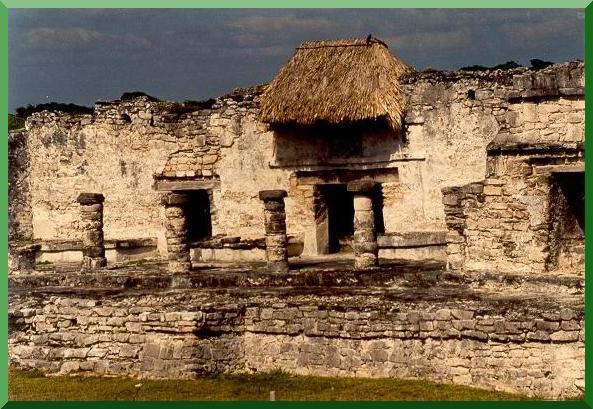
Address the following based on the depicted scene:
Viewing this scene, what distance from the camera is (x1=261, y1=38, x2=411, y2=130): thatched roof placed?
17.6 metres

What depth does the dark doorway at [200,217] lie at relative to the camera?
20.1 meters

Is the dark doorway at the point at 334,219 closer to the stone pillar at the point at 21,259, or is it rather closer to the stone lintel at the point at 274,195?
the stone lintel at the point at 274,195

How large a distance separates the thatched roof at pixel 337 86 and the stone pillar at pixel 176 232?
353 centimetres

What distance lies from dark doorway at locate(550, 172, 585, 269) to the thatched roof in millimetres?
5428

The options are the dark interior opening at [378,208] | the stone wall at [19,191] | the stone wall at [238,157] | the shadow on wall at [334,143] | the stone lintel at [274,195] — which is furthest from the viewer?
the stone wall at [19,191]

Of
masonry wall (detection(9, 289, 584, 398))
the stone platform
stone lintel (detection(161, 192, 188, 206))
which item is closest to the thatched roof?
stone lintel (detection(161, 192, 188, 206))

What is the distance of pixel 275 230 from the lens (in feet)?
49.3

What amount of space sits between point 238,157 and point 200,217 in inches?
82.5

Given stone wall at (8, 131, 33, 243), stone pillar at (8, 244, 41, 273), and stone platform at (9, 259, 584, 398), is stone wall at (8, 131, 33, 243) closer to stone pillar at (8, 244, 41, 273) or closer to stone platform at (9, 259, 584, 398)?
stone pillar at (8, 244, 41, 273)

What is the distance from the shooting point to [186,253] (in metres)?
15.4

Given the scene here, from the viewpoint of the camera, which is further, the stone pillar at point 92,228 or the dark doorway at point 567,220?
the stone pillar at point 92,228

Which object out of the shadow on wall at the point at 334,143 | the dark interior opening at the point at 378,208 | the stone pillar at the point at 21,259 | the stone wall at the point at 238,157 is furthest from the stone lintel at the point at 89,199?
the dark interior opening at the point at 378,208

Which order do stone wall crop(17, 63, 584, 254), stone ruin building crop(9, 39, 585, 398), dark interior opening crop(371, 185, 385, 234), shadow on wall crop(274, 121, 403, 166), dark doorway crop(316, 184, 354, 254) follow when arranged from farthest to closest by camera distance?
dark interior opening crop(371, 185, 385, 234)
dark doorway crop(316, 184, 354, 254)
shadow on wall crop(274, 121, 403, 166)
stone wall crop(17, 63, 584, 254)
stone ruin building crop(9, 39, 585, 398)

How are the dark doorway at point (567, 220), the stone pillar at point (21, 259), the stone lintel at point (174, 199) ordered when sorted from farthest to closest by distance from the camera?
the stone pillar at point (21, 259) < the stone lintel at point (174, 199) < the dark doorway at point (567, 220)
